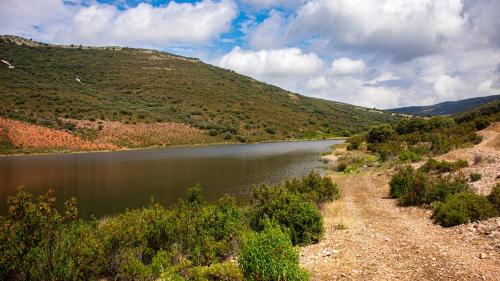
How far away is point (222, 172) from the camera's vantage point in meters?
41.1

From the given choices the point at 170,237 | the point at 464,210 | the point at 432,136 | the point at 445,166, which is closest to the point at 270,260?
the point at 170,237

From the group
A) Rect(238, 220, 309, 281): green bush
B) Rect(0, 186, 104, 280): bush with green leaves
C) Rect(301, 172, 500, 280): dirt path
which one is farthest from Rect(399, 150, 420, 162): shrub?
Rect(0, 186, 104, 280): bush with green leaves

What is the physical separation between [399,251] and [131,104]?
101842mm

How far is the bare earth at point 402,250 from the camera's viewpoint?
8727 mm

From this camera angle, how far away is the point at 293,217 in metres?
13.8

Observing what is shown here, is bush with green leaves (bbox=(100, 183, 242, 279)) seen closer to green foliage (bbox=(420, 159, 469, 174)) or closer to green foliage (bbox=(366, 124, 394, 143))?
green foliage (bbox=(420, 159, 469, 174))

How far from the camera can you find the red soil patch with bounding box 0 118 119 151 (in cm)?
6569

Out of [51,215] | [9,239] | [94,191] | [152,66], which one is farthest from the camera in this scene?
[152,66]

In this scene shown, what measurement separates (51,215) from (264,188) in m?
10.0

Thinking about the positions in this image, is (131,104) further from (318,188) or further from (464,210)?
(464,210)

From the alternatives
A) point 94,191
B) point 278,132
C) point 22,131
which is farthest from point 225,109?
point 94,191

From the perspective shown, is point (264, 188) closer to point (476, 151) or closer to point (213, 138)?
point (476, 151)

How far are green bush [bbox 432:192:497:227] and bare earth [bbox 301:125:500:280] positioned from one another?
22.8 inches

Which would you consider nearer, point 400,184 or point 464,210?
point 464,210
